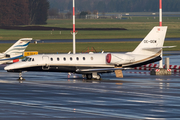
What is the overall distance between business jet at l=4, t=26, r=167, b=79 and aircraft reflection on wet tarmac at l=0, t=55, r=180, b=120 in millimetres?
1141

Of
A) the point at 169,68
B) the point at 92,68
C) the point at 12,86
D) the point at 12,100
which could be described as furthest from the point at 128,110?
the point at 169,68

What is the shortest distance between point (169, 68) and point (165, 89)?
15.0 meters

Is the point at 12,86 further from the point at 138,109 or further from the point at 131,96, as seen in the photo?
the point at 138,109

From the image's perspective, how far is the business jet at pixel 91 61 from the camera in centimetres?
3794

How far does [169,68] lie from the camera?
149 feet

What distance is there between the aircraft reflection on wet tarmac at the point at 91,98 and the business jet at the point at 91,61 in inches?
44.9

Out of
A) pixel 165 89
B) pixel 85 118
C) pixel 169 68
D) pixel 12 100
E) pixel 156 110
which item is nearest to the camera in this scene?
pixel 85 118

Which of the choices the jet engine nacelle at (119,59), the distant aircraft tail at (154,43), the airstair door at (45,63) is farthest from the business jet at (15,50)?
the distant aircraft tail at (154,43)

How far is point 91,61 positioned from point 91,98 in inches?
475

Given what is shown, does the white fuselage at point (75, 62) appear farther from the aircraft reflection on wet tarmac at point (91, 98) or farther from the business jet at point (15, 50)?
the business jet at point (15, 50)

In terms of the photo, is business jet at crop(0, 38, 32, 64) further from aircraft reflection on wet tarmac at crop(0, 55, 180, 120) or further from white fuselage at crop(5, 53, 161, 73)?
white fuselage at crop(5, 53, 161, 73)

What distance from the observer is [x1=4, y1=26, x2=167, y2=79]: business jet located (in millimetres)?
37938

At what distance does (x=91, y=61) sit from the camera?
38.5 meters

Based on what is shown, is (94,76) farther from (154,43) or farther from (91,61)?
(154,43)
